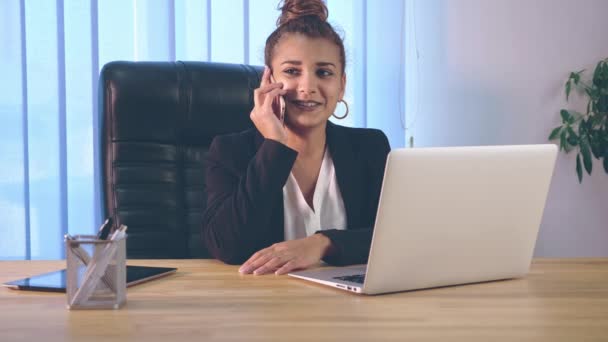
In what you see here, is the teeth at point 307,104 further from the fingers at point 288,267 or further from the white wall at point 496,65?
the white wall at point 496,65

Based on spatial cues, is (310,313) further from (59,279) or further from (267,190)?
(267,190)

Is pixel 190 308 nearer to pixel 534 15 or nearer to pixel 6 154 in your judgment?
pixel 6 154

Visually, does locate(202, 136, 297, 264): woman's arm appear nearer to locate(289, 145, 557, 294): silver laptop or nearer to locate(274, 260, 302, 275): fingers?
locate(274, 260, 302, 275): fingers

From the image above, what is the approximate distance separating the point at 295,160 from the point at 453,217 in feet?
2.34

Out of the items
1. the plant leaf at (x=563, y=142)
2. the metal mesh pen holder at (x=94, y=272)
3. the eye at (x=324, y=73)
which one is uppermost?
the eye at (x=324, y=73)

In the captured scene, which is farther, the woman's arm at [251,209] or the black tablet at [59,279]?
the woman's arm at [251,209]

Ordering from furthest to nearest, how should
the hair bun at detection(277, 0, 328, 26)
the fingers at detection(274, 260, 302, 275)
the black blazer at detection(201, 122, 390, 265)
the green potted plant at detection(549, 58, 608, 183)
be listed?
the green potted plant at detection(549, 58, 608, 183), the hair bun at detection(277, 0, 328, 26), the black blazer at detection(201, 122, 390, 265), the fingers at detection(274, 260, 302, 275)

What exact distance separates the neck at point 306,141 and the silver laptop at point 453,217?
68cm

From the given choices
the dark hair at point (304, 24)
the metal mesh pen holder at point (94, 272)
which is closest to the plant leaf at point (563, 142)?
the dark hair at point (304, 24)

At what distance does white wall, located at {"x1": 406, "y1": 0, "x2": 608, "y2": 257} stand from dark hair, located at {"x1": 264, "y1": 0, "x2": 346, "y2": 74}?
1.42 m

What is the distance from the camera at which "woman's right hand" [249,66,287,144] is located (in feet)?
5.47

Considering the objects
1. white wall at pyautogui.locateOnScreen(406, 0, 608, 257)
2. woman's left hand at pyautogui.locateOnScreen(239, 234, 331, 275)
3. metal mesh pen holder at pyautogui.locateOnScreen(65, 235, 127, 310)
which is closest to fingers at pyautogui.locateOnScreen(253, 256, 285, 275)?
woman's left hand at pyautogui.locateOnScreen(239, 234, 331, 275)

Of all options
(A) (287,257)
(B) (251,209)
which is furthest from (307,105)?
(A) (287,257)

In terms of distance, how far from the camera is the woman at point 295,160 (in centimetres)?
158
